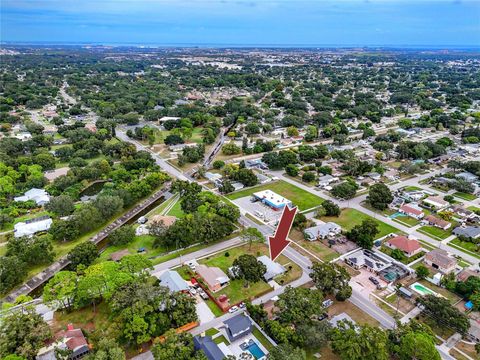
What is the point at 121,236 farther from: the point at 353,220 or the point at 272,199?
the point at 353,220

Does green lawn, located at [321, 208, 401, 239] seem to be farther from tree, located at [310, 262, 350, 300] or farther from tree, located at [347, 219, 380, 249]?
tree, located at [310, 262, 350, 300]

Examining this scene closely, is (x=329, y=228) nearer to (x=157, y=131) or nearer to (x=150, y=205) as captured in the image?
(x=150, y=205)

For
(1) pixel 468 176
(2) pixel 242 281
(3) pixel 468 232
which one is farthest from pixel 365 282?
(1) pixel 468 176

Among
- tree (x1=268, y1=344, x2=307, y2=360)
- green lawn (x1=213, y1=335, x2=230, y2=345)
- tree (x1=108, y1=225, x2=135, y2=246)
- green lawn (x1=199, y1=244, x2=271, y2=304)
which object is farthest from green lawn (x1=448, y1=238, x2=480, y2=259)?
tree (x1=108, y1=225, x2=135, y2=246)

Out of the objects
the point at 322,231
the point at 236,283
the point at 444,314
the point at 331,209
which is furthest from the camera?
the point at 331,209

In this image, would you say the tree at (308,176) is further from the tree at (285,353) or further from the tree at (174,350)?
the tree at (174,350)

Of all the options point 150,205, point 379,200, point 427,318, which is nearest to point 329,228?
point 379,200

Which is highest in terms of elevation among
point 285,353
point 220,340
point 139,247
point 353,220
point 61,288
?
point 285,353
